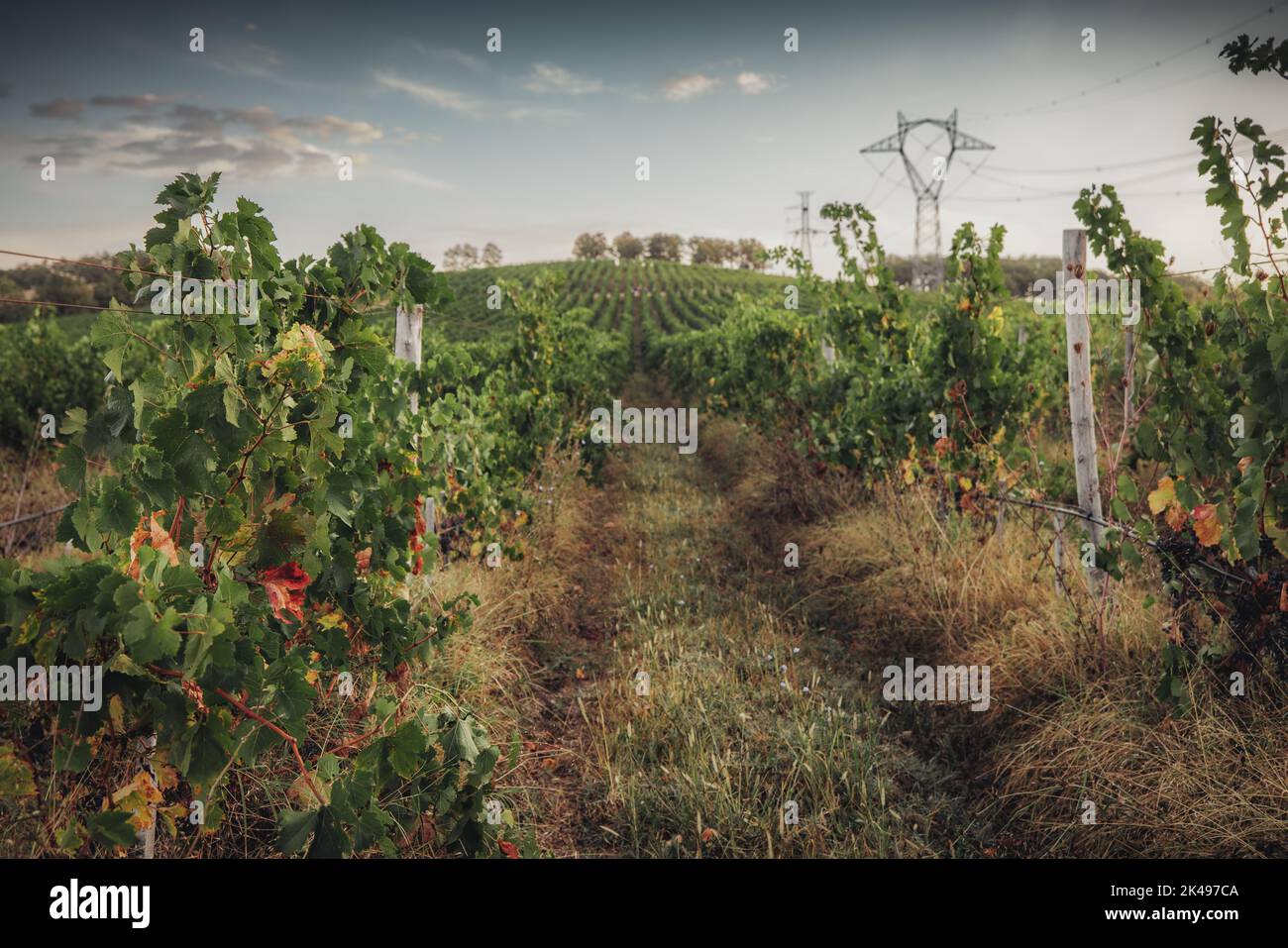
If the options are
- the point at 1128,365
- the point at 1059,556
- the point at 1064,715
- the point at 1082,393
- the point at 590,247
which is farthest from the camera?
the point at 590,247

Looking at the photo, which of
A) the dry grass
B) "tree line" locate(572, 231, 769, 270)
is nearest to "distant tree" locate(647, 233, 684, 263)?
"tree line" locate(572, 231, 769, 270)

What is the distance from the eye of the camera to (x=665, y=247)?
10225 centimetres

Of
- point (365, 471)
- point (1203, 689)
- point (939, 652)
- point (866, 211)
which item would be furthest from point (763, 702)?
point (866, 211)

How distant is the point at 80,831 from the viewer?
165 cm

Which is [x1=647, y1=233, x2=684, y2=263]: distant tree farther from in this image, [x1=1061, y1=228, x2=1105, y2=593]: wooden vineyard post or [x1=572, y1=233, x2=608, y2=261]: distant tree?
[x1=1061, y1=228, x2=1105, y2=593]: wooden vineyard post

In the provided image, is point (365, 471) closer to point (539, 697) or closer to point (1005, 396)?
point (539, 697)

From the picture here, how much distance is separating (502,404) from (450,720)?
4.55 m

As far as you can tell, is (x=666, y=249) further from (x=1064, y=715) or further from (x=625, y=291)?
(x=1064, y=715)

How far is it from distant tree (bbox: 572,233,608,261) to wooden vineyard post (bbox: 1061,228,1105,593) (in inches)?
3721

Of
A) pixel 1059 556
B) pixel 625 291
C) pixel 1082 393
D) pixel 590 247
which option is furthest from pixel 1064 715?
pixel 590 247

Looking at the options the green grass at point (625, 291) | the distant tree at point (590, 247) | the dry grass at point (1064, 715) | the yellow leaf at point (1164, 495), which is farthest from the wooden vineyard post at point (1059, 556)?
the distant tree at point (590, 247)

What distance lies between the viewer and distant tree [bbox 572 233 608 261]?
9614 centimetres

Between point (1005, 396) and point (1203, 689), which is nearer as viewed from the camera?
point (1203, 689)

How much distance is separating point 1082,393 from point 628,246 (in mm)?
102002
